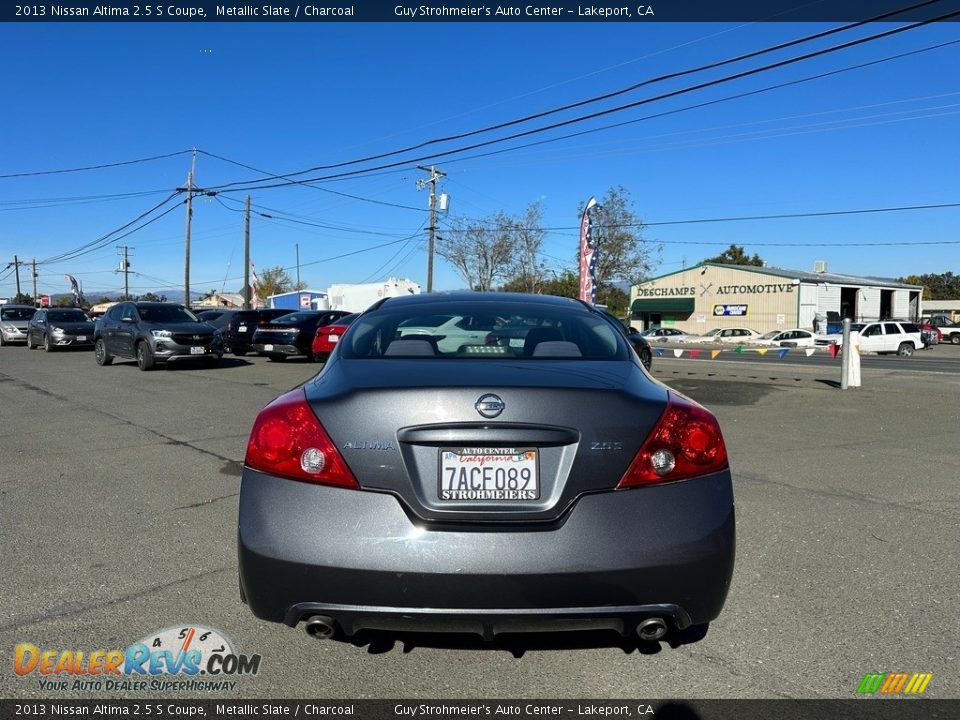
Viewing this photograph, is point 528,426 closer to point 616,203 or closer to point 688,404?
point 688,404

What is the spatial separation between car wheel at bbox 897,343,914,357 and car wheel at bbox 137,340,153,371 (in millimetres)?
34631

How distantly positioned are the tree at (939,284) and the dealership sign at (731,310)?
71018mm

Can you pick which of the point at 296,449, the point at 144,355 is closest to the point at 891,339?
the point at 144,355

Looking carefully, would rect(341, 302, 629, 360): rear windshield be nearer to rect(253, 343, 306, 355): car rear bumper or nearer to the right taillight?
the right taillight

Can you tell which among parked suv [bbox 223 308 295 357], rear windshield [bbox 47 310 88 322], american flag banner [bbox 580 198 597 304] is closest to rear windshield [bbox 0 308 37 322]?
rear windshield [bbox 47 310 88 322]

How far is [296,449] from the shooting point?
8.32 feet

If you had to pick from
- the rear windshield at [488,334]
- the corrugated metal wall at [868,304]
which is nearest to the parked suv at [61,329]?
the rear windshield at [488,334]

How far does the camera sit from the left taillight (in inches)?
97.4

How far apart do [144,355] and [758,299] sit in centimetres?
5045

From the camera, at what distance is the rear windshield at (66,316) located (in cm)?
2380

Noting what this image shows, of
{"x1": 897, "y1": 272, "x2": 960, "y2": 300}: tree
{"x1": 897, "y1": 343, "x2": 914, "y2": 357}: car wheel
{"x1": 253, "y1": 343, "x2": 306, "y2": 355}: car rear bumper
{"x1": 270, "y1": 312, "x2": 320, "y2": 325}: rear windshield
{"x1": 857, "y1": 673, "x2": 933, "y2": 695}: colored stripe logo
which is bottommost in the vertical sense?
{"x1": 857, "y1": 673, "x2": 933, "y2": 695}: colored stripe logo

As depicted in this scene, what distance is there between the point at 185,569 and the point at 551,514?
2480mm

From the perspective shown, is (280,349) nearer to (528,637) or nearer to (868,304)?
(528,637)

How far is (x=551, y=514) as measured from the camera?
7.92 ft
